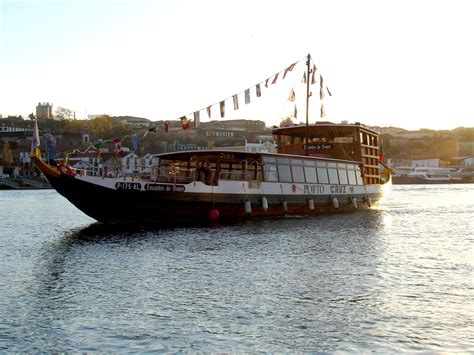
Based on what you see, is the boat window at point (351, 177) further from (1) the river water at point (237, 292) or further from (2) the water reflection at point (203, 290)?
(2) the water reflection at point (203, 290)

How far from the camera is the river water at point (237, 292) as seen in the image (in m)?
11.6

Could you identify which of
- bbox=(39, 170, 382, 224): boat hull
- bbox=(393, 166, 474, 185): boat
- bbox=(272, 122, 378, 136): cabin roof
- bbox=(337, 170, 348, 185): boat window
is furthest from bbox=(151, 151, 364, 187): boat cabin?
bbox=(393, 166, 474, 185): boat

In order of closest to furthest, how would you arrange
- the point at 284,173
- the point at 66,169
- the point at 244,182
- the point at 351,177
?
the point at 66,169, the point at 244,182, the point at 284,173, the point at 351,177

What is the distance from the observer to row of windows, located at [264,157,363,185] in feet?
120

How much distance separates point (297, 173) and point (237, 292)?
2314cm

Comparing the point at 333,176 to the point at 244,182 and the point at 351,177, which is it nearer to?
the point at 351,177

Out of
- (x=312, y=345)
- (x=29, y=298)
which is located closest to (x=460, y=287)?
(x=312, y=345)

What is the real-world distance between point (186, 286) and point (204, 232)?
12.2m

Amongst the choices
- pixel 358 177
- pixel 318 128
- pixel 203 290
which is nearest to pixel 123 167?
pixel 318 128

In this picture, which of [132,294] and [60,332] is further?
[132,294]

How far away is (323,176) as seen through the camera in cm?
4041

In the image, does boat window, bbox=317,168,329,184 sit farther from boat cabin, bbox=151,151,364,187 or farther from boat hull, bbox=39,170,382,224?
boat hull, bbox=39,170,382,224

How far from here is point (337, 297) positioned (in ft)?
48.9

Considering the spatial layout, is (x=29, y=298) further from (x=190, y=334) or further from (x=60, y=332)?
(x=190, y=334)
